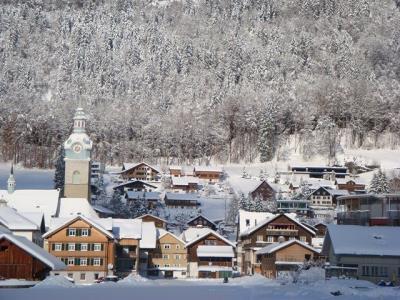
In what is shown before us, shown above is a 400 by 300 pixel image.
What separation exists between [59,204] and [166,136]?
238 ft

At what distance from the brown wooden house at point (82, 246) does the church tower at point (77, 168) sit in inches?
985

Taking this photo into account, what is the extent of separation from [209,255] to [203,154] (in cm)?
7691

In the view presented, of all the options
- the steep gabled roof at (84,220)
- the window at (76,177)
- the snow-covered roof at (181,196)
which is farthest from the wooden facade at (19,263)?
the snow-covered roof at (181,196)

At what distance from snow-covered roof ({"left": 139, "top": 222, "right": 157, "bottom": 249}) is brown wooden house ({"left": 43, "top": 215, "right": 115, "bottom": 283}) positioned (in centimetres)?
732

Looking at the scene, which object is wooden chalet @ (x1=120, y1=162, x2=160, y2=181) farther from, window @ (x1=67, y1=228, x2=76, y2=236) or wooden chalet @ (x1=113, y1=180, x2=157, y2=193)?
window @ (x1=67, y1=228, x2=76, y2=236)

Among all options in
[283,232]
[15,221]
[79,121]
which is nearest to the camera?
[15,221]

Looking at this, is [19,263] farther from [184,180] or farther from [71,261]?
[184,180]

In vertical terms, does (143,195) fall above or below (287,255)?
above

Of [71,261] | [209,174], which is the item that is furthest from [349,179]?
[71,261]

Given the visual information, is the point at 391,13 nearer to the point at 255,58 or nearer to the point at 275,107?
the point at 255,58

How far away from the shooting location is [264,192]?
98500mm

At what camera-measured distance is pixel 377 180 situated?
94500 mm

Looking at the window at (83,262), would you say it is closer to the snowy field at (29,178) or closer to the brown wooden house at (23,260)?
the brown wooden house at (23,260)

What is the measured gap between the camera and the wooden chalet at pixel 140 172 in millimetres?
113838
